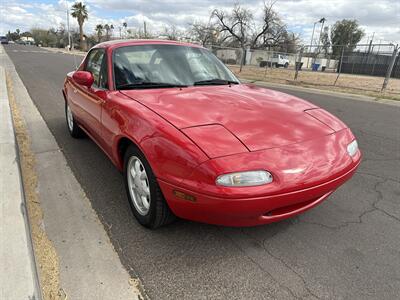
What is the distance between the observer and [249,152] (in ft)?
7.06

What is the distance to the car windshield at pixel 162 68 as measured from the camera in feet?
10.7

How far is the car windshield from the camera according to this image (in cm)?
325

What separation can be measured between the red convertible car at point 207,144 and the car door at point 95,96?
33 millimetres

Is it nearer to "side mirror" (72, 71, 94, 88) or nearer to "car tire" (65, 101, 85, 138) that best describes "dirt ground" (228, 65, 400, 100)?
"car tire" (65, 101, 85, 138)

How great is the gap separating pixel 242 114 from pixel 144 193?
1026 mm

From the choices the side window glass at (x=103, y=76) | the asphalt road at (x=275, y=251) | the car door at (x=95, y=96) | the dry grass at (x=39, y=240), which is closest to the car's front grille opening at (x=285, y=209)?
the asphalt road at (x=275, y=251)

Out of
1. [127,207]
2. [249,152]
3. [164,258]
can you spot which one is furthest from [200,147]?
[127,207]

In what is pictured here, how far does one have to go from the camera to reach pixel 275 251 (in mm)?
2451

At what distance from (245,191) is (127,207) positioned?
145cm

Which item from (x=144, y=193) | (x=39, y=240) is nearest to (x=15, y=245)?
(x=39, y=240)

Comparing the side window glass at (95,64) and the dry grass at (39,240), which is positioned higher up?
the side window glass at (95,64)

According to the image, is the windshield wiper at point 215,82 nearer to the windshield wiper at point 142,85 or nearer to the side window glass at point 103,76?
the windshield wiper at point 142,85

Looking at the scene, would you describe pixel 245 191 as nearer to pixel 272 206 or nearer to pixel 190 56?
pixel 272 206

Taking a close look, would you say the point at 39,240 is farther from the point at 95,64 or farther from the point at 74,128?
the point at 74,128
